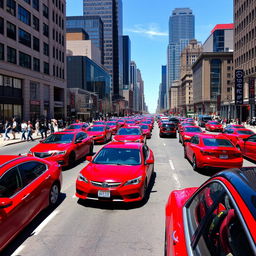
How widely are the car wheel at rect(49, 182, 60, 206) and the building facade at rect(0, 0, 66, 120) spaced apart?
33.4 meters

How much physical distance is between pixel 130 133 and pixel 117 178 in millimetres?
11258

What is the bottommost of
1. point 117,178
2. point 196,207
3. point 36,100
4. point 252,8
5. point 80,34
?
point 117,178

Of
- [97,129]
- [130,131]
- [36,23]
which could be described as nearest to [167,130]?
[97,129]

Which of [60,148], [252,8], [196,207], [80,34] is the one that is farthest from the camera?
[80,34]

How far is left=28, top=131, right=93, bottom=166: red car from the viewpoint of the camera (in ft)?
34.5

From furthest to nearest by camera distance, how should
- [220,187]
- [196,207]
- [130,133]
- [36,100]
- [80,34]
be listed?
[80,34] → [36,100] → [130,133] → [196,207] → [220,187]

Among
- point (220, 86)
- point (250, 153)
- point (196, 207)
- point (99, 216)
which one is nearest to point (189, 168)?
point (250, 153)

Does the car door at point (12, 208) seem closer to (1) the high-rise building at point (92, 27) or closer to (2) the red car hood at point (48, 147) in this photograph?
(2) the red car hood at point (48, 147)

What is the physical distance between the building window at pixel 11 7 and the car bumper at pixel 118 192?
3888 centimetres

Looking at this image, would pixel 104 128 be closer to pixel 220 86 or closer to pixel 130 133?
pixel 130 133

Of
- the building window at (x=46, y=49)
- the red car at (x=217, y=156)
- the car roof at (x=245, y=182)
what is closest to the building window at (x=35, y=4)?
the building window at (x=46, y=49)

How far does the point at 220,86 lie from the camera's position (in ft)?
432

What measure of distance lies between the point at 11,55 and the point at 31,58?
20.3 feet

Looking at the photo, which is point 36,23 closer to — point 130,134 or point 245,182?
point 130,134
